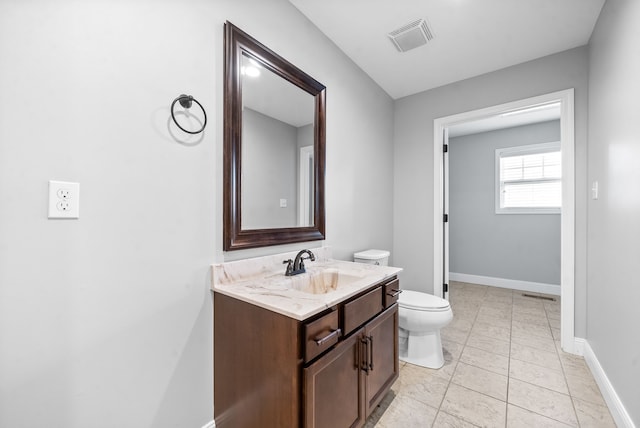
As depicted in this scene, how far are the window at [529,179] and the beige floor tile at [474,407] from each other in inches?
132

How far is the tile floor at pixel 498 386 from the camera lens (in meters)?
1.53

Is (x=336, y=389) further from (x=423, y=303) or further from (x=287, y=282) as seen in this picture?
(x=423, y=303)

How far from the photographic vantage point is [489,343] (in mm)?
2420

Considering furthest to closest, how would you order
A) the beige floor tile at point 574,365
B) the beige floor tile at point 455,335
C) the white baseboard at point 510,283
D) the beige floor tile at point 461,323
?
the white baseboard at point 510,283 < the beige floor tile at point 461,323 < the beige floor tile at point 455,335 < the beige floor tile at point 574,365

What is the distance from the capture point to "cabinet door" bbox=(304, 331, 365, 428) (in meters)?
1.03

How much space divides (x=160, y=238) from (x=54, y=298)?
375 millimetres

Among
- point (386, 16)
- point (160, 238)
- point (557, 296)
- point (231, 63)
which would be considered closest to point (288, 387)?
point (160, 238)

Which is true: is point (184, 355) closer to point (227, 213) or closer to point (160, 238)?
point (160, 238)

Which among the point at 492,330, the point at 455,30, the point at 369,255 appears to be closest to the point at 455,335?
the point at 492,330

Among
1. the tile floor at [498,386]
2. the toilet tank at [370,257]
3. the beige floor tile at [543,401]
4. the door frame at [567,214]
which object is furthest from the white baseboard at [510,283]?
the toilet tank at [370,257]

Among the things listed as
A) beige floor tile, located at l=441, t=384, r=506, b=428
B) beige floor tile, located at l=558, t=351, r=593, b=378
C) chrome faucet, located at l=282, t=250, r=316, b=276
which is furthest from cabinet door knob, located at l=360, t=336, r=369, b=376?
beige floor tile, located at l=558, t=351, r=593, b=378

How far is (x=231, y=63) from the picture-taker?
141cm

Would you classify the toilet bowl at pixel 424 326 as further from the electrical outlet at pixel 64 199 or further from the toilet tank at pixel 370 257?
the electrical outlet at pixel 64 199

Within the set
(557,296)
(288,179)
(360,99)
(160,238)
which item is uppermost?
(360,99)
